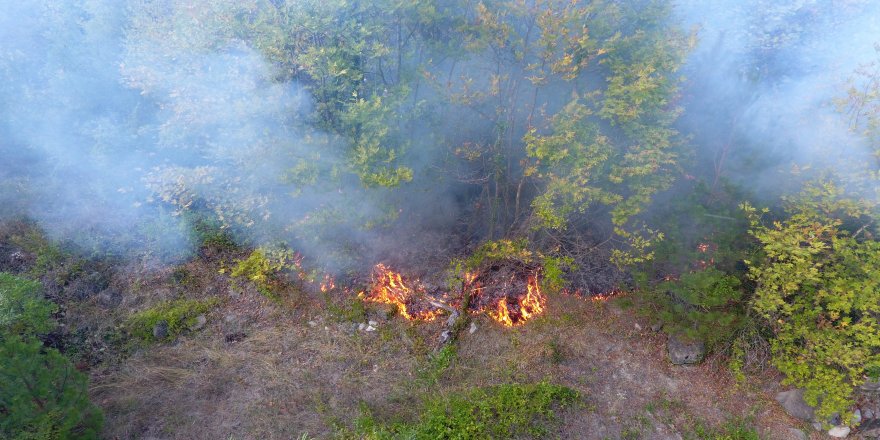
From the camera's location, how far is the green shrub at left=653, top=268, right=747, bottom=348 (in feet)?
19.1

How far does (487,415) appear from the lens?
561 cm

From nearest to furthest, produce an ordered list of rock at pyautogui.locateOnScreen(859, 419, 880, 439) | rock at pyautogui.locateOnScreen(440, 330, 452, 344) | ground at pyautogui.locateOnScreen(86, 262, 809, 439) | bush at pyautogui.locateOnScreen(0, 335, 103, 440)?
1. bush at pyautogui.locateOnScreen(0, 335, 103, 440)
2. rock at pyautogui.locateOnScreen(859, 419, 880, 439)
3. ground at pyautogui.locateOnScreen(86, 262, 809, 439)
4. rock at pyautogui.locateOnScreen(440, 330, 452, 344)

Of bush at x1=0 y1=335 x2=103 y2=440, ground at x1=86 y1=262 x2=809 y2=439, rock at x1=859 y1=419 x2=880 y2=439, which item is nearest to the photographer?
bush at x1=0 y1=335 x2=103 y2=440

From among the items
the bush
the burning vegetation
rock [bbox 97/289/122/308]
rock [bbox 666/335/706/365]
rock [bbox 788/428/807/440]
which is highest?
the bush

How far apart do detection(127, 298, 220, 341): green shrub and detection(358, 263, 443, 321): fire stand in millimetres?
2849

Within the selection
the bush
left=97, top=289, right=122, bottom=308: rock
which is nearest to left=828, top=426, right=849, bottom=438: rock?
the bush

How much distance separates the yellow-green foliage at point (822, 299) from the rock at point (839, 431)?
0.35 m

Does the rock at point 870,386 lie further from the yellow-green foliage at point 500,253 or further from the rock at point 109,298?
the rock at point 109,298

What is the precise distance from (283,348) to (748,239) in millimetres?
7072

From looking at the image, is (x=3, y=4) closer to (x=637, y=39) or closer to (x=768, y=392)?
(x=637, y=39)


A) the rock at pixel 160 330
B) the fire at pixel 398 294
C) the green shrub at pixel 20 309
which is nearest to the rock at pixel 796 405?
the fire at pixel 398 294

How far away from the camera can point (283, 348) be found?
712 cm

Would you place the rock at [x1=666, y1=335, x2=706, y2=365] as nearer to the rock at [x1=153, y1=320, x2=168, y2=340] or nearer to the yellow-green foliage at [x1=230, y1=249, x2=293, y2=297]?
the yellow-green foliage at [x1=230, y1=249, x2=293, y2=297]

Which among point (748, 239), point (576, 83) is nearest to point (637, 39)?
point (576, 83)
